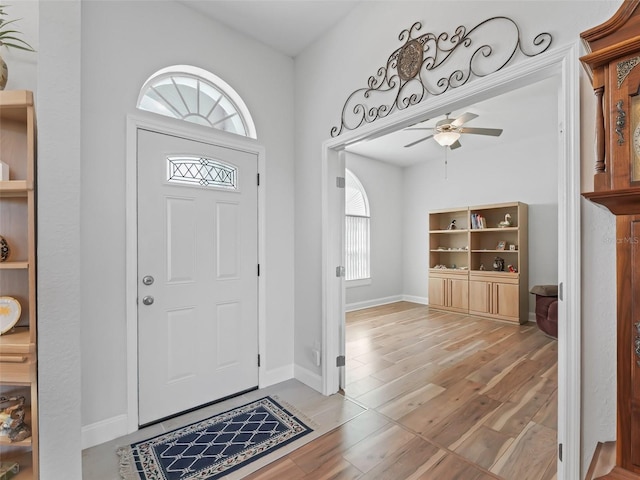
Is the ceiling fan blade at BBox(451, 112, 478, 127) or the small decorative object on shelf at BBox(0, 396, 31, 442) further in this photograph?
the ceiling fan blade at BBox(451, 112, 478, 127)

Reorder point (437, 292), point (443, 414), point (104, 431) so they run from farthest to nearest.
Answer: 1. point (437, 292)
2. point (443, 414)
3. point (104, 431)

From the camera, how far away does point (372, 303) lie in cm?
616

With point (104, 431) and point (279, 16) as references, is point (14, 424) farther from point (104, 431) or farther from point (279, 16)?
point (279, 16)

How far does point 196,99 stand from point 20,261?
1.70 metres

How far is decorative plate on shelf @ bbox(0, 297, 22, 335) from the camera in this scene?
1.48m

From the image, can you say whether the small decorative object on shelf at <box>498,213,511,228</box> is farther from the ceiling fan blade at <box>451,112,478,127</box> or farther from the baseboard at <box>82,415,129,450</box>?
the baseboard at <box>82,415,129,450</box>

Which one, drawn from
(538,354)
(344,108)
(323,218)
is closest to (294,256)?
(323,218)

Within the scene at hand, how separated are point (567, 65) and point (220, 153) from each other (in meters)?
2.26

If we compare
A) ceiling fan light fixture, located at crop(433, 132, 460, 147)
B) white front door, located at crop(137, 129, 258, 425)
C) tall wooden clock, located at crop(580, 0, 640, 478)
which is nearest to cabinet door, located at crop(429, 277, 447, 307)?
ceiling fan light fixture, located at crop(433, 132, 460, 147)

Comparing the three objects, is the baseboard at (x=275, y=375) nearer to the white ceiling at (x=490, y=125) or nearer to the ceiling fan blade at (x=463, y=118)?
the white ceiling at (x=490, y=125)

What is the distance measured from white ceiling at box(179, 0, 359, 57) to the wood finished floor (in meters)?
3.22

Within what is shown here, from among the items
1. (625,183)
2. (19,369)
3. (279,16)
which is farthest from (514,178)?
(19,369)

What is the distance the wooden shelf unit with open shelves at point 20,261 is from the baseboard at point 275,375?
154 centimetres

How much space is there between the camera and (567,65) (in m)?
1.34
